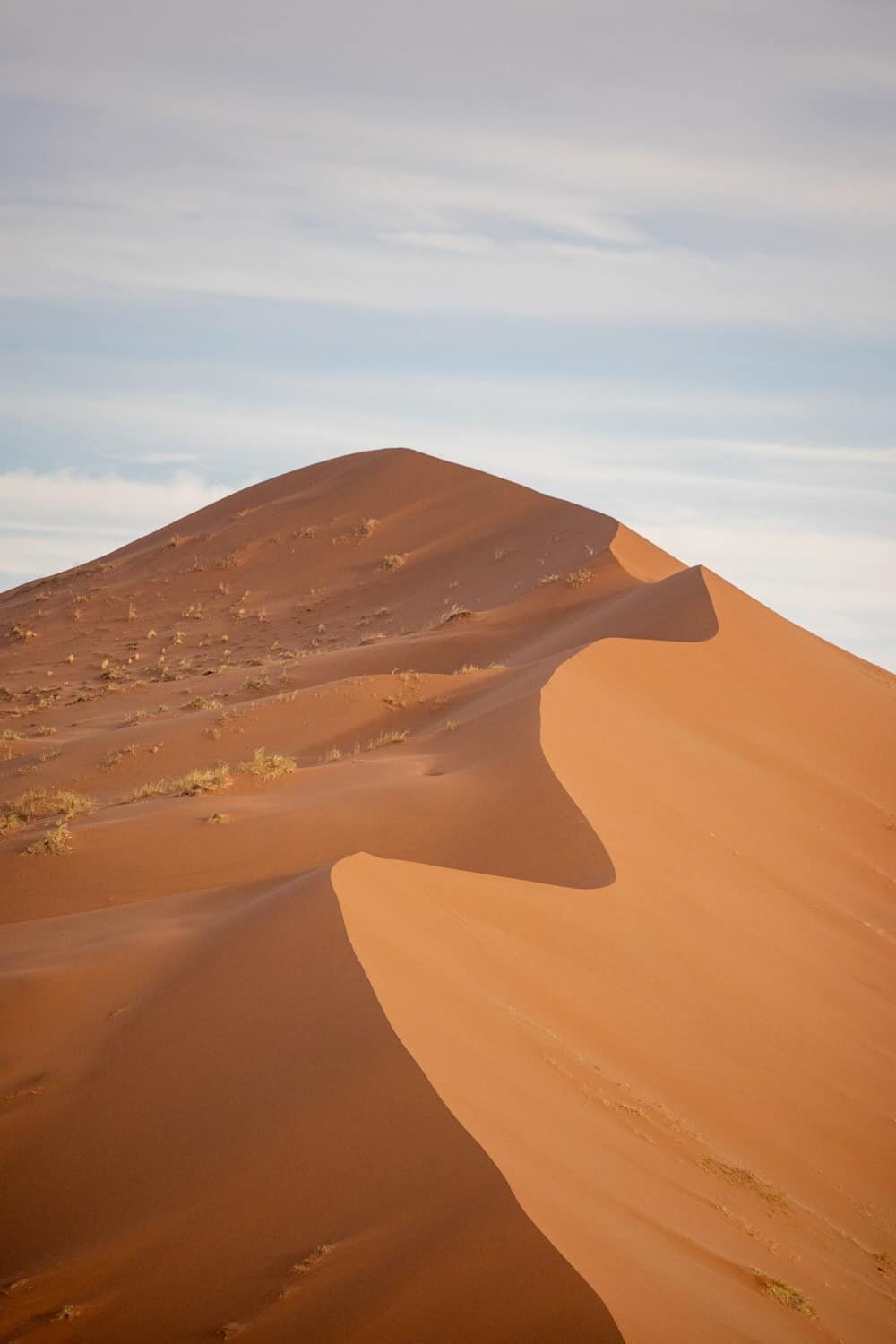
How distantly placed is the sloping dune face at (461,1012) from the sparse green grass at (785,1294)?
0.10 ft

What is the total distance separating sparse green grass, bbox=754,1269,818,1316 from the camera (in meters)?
4.34

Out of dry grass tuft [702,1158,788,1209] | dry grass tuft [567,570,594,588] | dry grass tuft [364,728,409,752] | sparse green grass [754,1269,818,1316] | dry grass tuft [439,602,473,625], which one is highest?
dry grass tuft [567,570,594,588]

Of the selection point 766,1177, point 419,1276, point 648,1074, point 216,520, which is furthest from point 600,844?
point 216,520

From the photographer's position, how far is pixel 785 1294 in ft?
14.4

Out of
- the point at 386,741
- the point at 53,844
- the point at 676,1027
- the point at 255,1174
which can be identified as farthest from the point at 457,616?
the point at 255,1174

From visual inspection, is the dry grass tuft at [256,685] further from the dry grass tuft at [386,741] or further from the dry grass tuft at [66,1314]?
the dry grass tuft at [66,1314]

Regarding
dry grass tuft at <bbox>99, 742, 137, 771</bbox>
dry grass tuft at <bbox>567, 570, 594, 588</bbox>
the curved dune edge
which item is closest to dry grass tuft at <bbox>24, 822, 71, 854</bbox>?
the curved dune edge

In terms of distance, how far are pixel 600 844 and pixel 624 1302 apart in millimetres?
6069

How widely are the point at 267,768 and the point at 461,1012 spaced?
6993 millimetres

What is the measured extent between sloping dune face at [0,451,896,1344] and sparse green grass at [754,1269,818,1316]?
0.03m

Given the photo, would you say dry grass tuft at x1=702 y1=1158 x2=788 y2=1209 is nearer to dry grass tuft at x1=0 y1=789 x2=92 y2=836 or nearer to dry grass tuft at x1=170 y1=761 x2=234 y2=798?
dry grass tuft at x1=170 y1=761 x2=234 y2=798

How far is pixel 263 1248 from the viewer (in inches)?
163

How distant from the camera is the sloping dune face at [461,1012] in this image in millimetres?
4066

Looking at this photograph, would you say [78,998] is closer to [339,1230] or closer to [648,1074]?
[339,1230]
